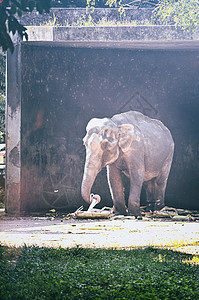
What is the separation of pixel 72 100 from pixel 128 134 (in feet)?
7.80

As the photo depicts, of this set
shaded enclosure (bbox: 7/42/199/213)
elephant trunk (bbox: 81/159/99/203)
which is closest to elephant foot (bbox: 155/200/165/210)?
shaded enclosure (bbox: 7/42/199/213)

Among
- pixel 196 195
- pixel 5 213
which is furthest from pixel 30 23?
pixel 196 195

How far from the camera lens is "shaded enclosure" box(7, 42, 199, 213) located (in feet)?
44.0

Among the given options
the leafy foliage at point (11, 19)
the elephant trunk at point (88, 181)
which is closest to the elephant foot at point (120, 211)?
the elephant trunk at point (88, 181)

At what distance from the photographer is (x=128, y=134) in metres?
11.9

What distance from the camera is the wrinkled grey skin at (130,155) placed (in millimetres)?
11570

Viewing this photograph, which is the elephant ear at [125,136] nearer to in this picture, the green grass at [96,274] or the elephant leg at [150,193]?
the elephant leg at [150,193]

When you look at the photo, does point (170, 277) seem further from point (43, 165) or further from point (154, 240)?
point (43, 165)

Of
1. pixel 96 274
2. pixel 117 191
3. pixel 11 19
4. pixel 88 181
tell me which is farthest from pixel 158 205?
pixel 11 19

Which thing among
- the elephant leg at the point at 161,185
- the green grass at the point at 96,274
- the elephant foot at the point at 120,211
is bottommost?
the elephant foot at the point at 120,211

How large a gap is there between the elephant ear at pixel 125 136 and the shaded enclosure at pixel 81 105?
1.89 metres

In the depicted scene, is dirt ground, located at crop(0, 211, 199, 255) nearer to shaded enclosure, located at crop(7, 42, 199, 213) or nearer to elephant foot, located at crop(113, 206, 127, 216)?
elephant foot, located at crop(113, 206, 127, 216)

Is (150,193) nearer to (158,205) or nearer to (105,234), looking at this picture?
(158,205)

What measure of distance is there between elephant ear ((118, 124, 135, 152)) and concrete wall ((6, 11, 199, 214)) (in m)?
1.89
